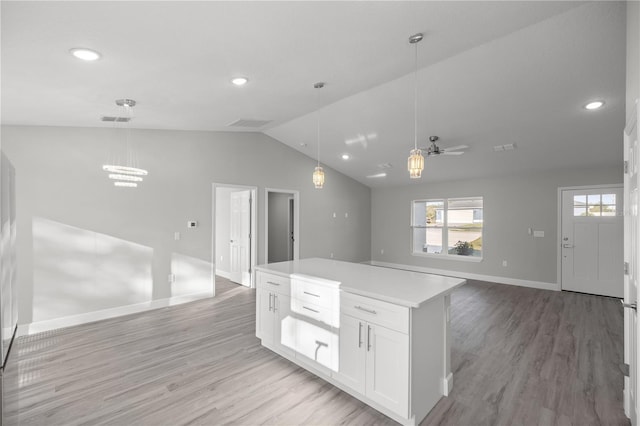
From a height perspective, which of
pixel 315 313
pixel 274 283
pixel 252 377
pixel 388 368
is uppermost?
pixel 274 283

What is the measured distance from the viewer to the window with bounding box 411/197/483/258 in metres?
6.99

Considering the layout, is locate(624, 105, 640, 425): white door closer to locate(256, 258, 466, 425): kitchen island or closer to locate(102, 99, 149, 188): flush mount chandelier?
locate(256, 258, 466, 425): kitchen island

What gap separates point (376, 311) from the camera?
2.15 metres

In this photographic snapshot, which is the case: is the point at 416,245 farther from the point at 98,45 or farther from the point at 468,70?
the point at 98,45

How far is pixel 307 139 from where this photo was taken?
5984 millimetres

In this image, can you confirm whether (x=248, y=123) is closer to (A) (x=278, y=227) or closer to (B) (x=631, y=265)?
(A) (x=278, y=227)

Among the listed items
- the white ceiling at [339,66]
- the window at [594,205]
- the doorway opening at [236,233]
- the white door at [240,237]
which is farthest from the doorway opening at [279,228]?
the window at [594,205]

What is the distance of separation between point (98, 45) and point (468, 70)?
3427 millimetres

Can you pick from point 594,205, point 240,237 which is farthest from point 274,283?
point 594,205

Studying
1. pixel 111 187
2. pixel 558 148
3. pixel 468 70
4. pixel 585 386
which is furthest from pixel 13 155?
pixel 558 148

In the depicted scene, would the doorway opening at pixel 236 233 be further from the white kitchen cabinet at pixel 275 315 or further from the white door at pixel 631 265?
the white door at pixel 631 265

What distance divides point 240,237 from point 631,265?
5.66m

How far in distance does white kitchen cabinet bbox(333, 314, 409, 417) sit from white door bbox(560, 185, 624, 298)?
5.55m

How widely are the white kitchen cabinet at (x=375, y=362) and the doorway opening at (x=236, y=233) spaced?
362 centimetres
